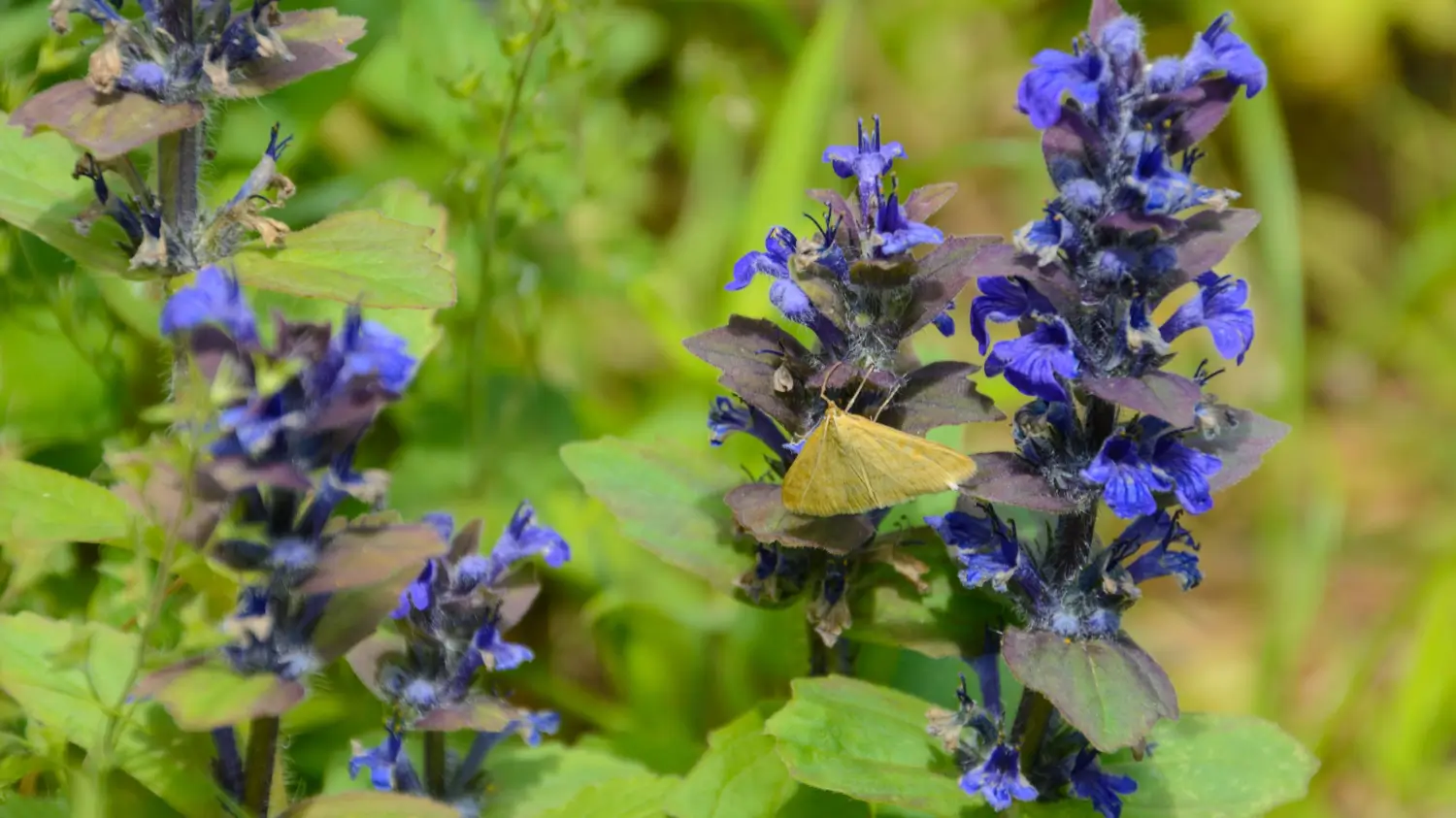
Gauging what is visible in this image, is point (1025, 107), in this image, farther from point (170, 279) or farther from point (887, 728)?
point (170, 279)

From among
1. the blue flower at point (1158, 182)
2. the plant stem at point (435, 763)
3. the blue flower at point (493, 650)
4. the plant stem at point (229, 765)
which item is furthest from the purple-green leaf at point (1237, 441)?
the plant stem at point (229, 765)

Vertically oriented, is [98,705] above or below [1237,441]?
below

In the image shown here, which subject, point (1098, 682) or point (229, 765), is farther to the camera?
point (229, 765)

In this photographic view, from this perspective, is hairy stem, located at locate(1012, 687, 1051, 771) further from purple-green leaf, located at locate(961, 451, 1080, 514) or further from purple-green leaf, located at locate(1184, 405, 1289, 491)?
purple-green leaf, located at locate(1184, 405, 1289, 491)

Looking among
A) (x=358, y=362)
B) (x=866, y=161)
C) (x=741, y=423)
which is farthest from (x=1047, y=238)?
(x=358, y=362)

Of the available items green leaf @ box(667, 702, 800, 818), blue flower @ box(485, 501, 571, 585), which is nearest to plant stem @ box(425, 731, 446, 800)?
blue flower @ box(485, 501, 571, 585)

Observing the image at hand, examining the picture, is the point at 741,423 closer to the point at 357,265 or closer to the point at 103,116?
the point at 357,265
